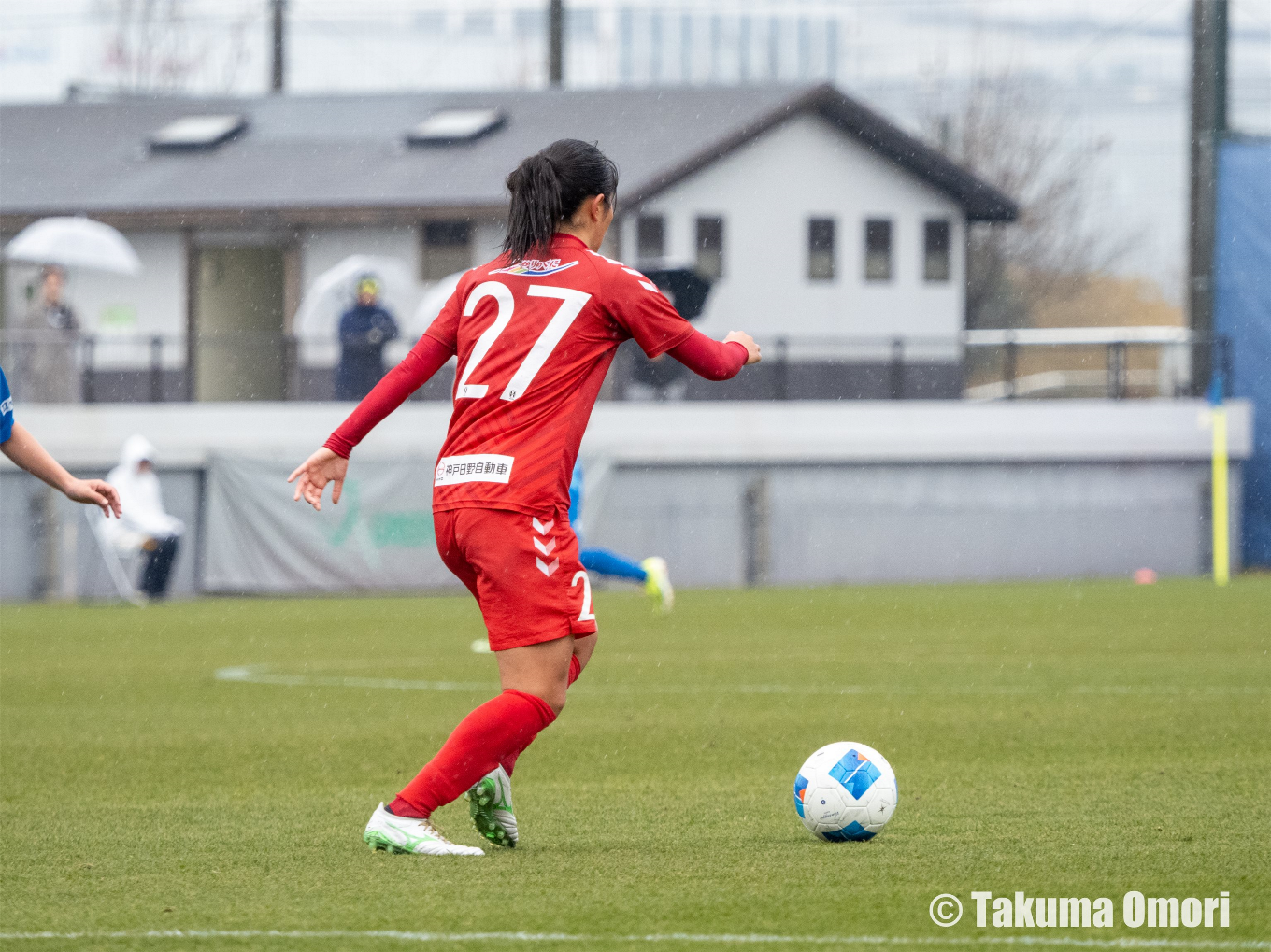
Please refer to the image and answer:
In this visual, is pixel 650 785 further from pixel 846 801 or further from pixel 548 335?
pixel 548 335

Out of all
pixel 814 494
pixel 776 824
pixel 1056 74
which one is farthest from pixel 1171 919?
pixel 1056 74

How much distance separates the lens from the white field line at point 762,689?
10.4 metres

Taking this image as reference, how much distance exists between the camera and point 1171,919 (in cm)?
430

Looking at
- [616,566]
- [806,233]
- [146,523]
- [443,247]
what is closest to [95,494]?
[616,566]

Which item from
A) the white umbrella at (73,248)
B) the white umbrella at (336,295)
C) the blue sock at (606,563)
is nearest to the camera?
the blue sock at (606,563)

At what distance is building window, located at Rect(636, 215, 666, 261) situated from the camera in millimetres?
32438

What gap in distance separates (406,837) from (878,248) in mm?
29431

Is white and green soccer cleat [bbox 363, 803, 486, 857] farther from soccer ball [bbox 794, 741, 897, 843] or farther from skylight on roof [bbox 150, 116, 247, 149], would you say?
skylight on roof [bbox 150, 116, 247, 149]

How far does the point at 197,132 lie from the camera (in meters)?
34.9

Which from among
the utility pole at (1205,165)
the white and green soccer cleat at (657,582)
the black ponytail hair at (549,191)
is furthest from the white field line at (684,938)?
the utility pole at (1205,165)

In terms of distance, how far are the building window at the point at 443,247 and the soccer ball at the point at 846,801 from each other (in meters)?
27.2

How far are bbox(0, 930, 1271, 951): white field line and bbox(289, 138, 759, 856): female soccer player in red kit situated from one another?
1.00 meters

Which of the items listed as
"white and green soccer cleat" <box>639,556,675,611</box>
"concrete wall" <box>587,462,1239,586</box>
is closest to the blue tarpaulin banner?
"concrete wall" <box>587,462,1239,586</box>

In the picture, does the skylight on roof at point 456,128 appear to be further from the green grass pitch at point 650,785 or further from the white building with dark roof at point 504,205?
the green grass pitch at point 650,785
